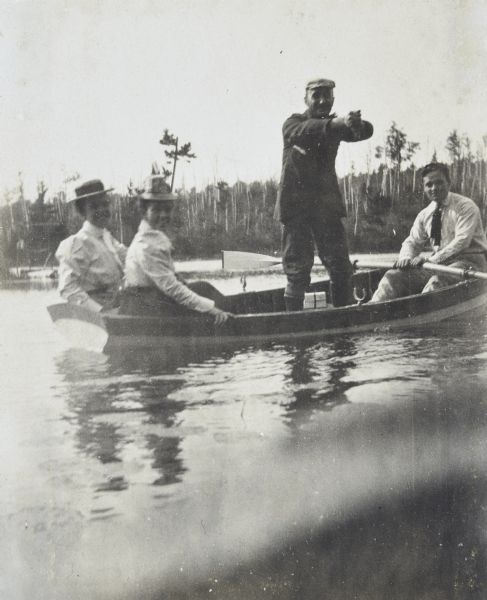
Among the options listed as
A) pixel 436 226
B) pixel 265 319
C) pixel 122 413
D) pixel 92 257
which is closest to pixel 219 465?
pixel 122 413

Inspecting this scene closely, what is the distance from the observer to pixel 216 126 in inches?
90.8

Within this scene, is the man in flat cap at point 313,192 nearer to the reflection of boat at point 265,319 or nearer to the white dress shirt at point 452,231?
the reflection of boat at point 265,319

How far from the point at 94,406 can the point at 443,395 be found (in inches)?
49.0

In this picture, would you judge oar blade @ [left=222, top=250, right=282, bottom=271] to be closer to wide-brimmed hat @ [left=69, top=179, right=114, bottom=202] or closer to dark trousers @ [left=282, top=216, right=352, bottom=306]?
dark trousers @ [left=282, top=216, right=352, bottom=306]

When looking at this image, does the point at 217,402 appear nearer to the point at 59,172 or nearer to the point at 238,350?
the point at 238,350

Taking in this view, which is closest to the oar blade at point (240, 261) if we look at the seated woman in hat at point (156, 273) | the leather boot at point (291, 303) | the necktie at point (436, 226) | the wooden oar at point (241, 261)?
the wooden oar at point (241, 261)

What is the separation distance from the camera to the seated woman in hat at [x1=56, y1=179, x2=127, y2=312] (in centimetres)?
229

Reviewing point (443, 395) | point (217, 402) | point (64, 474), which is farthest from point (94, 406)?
point (443, 395)

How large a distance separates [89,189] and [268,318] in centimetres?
84

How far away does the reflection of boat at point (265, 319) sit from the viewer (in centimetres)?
240

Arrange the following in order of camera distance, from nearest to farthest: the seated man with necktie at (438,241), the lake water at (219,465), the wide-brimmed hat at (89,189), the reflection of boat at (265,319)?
the lake water at (219,465) < the wide-brimmed hat at (89,189) < the reflection of boat at (265,319) < the seated man with necktie at (438,241)

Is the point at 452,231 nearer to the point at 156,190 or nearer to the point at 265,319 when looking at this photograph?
the point at 265,319

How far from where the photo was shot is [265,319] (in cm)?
252

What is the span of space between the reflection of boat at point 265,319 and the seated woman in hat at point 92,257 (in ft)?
0.23
